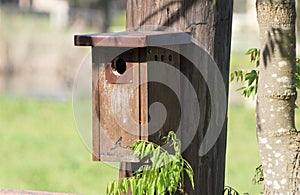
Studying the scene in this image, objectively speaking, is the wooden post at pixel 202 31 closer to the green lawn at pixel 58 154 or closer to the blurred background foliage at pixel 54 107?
the blurred background foliage at pixel 54 107

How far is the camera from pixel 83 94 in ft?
11.1

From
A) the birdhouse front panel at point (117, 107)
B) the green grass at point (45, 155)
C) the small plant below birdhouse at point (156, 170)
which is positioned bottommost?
the green grass at point (45, 155)

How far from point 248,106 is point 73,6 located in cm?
1790

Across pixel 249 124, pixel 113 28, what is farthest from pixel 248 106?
pixel 113 28

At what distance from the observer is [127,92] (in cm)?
304

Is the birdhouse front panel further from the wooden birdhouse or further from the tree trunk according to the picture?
the tree trunk

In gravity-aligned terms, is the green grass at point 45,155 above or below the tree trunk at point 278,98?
below

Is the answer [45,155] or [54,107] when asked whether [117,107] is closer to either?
[45,155]

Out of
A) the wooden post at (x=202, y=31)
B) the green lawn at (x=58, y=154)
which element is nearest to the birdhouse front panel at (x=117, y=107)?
the wooden post at (x=202, y=31)

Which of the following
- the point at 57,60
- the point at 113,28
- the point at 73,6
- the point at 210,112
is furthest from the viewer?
the point at 73,6

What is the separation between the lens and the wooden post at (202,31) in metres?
3.11

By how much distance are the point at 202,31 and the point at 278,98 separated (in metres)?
0.44

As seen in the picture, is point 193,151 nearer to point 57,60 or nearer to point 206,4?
point 206,4

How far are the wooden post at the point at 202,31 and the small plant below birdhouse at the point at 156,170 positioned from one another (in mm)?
168
